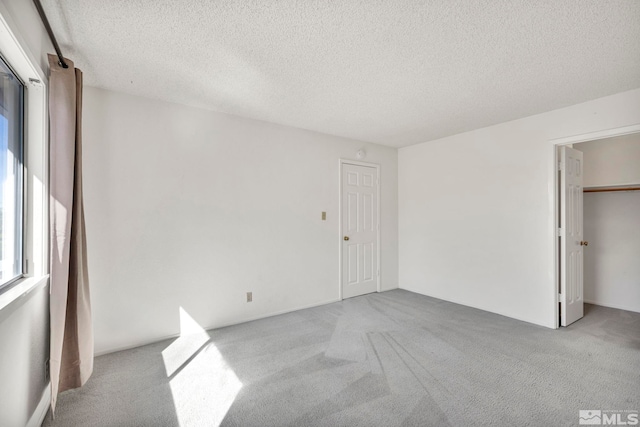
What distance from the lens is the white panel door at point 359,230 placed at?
13.8 feet

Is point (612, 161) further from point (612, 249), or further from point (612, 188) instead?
point (612, 249)

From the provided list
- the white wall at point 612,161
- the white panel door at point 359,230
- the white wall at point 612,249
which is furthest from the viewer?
the white panel door at point 359,230

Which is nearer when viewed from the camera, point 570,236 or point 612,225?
point 570,236

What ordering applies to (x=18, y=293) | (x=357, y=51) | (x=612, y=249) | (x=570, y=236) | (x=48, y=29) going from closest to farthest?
(x=18, y=293)
(x=48, y=29)
(x=357, y=51)
(x=570, y=236)
(x=612, y=249)

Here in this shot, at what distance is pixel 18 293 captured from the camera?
1.42m

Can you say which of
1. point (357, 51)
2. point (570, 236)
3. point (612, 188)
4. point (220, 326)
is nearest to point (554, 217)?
point (570, 236)

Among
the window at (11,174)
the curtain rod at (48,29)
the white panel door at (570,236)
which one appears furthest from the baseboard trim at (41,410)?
the white panel door at (570,236)

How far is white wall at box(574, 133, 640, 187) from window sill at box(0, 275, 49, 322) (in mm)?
5831

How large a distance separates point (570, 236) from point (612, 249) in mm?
1192

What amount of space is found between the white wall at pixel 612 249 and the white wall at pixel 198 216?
3.65m

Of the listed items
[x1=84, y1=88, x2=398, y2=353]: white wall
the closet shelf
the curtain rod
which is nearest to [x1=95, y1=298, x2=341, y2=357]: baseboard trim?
[x1=84, y1=88, x2=398, y2=353]: white wall

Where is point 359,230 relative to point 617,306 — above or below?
above

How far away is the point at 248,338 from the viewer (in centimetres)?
286

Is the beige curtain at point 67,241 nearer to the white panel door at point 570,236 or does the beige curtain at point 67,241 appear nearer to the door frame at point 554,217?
the door frame at point 554,217
